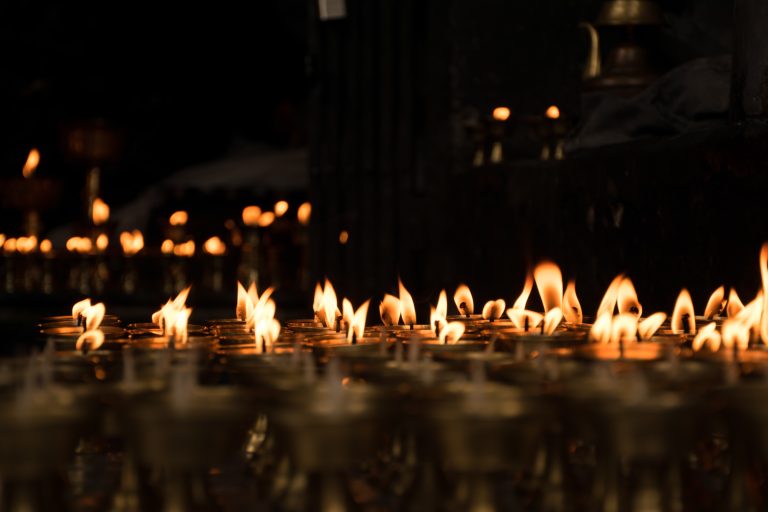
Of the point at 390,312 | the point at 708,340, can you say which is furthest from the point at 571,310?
the point at 708,340

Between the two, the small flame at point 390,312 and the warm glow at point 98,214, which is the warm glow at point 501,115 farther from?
the warm glow at point 98,214

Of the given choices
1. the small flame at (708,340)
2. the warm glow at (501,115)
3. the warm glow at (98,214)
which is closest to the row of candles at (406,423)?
the small flame at (708,340)

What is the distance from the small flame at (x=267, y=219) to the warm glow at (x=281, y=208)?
0.16 ft

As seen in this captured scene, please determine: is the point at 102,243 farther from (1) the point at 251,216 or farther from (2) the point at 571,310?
(2) the point at 571,310

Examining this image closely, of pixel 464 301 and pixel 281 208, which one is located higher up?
pixel 281 208

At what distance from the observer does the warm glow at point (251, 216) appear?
955cm

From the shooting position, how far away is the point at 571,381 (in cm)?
158

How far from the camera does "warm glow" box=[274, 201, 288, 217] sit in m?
10.1

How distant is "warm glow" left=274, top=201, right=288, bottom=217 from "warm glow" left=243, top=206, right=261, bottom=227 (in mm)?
215

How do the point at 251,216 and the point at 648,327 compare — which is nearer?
the point at 648,327

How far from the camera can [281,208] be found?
10.1 meters

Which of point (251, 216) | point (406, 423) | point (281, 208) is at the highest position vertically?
point (281, 208)

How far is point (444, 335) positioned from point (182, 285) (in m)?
7.25

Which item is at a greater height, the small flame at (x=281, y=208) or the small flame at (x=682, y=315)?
the small flame at (x=281, y=208)
